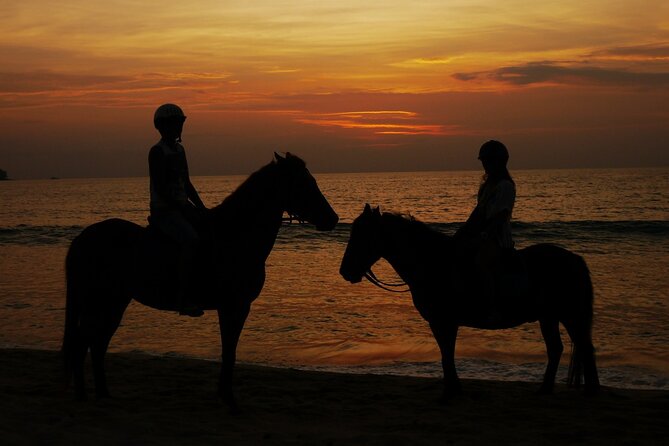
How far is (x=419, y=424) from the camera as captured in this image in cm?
672

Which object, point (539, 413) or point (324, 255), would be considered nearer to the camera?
point (539, 413)

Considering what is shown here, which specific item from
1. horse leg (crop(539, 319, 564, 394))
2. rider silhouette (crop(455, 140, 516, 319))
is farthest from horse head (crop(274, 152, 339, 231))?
horse leg (crop(539, 319, 564, 394))

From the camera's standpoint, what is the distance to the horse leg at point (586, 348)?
788cm

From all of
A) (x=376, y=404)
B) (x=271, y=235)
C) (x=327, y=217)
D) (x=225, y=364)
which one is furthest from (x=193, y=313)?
(x=376, y=404)

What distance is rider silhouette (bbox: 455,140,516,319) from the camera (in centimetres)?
743

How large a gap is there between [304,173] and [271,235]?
745 mm

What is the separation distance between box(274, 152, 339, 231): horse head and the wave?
26.4m

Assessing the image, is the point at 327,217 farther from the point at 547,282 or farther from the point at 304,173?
the point at 547,282

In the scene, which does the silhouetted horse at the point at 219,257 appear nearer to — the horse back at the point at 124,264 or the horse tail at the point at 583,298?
the horse back at the point at 124,264

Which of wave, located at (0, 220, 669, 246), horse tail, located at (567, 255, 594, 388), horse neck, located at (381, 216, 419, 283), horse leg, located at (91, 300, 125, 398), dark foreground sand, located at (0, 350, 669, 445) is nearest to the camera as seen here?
dark foreground sand, located at (0, 350, 669, 445)

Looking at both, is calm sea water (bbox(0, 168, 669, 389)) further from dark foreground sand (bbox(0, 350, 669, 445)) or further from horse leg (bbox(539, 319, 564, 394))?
dark foreground sand (bbox(0, 350, 669, 445))

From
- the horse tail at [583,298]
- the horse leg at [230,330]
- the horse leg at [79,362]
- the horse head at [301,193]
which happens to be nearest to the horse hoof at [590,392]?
the horse tail at [583,298]

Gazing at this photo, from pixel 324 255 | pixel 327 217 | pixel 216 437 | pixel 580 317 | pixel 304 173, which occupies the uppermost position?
pixel 304 173

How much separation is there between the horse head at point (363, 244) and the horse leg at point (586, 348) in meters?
2.40
